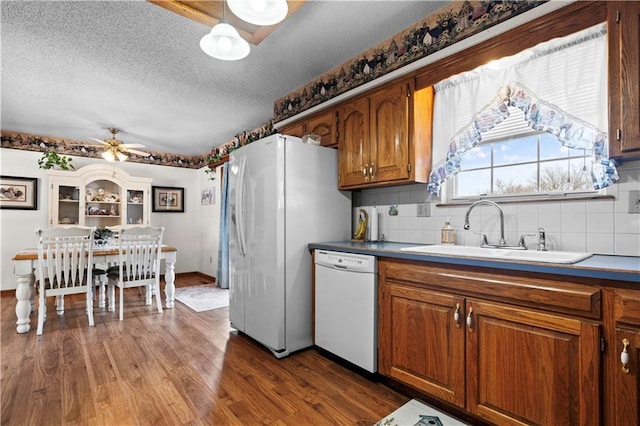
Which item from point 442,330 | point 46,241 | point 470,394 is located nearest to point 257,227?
point 442,330

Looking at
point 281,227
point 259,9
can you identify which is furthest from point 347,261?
point 259,9

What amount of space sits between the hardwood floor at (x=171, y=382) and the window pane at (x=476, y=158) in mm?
1638

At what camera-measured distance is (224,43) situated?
175cm

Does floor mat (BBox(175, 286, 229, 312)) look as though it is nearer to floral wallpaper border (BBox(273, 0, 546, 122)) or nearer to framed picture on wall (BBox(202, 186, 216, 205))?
framed picture on wall (BBox(202, 186, 216, 205))

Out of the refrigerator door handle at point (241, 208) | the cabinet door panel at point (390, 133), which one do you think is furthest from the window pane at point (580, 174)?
the refrigerator door handle at point (241, 208)

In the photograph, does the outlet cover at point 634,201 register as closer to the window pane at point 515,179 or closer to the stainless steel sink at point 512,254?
the stainless steel sink at point 512,254

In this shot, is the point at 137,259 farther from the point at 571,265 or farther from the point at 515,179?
the point at 571,265

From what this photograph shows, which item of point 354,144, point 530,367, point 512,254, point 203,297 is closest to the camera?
point 530,367

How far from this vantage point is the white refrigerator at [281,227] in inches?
97.2

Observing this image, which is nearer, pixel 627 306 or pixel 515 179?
pixel 627 306

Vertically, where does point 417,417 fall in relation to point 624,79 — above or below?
below

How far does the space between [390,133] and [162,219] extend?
5.16 m

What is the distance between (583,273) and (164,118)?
4.50 metres

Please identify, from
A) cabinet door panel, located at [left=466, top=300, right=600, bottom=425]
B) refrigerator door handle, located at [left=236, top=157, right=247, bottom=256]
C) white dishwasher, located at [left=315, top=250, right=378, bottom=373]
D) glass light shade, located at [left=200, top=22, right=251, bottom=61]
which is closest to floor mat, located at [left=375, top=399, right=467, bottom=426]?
cabinet door panel, located at [left=466, top=300, right=600, bottom=425]
